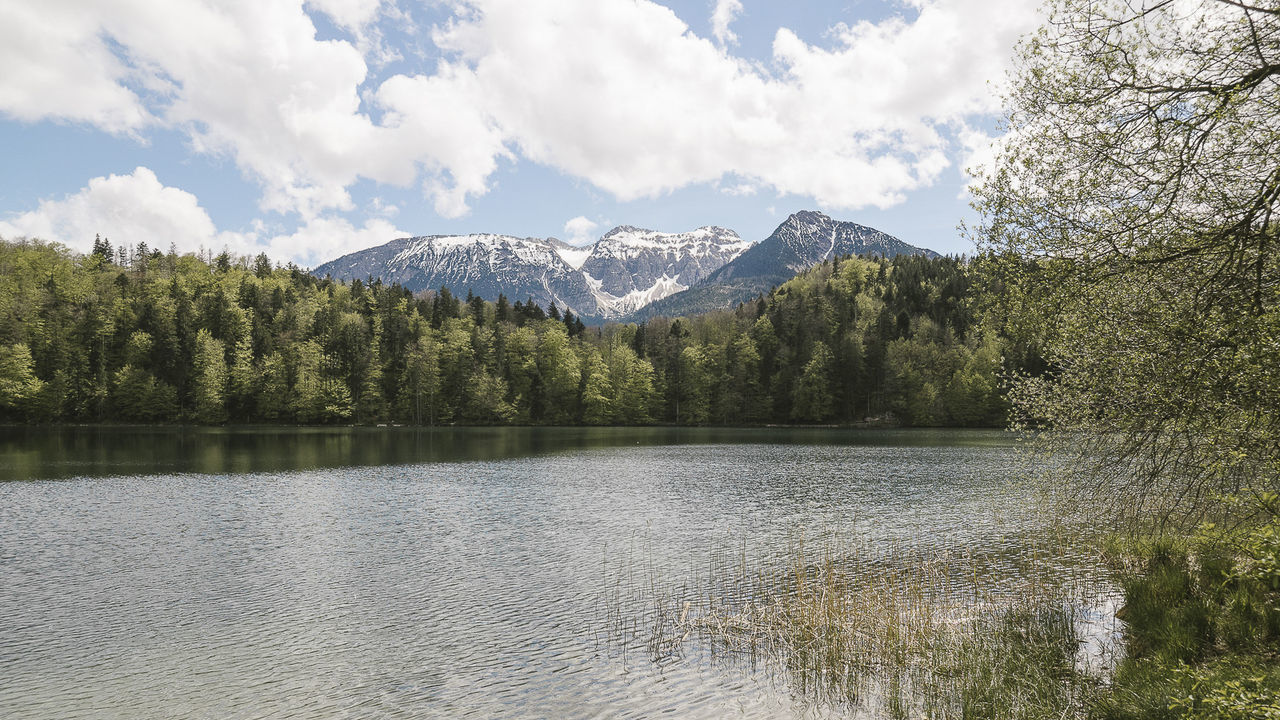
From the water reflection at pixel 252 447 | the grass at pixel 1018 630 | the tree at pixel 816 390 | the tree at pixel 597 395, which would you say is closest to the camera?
the grass at pixel 1018 630

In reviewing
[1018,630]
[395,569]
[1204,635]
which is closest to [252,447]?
[395,569]

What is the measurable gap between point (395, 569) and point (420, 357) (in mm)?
109350

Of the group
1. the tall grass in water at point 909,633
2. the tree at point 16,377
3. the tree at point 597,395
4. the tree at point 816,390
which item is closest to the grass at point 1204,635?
the tall grass in water at point 909,633

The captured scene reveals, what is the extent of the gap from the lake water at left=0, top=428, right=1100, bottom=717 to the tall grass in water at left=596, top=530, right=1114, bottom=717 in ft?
3.44

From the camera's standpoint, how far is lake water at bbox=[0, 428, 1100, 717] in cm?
1382

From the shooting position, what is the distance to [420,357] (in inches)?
5044

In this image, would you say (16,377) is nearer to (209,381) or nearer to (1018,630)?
(209,381)

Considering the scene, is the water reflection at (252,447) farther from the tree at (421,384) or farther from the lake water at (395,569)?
the tree at (421,384)

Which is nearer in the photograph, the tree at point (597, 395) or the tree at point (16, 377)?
the tree at point (16, 377)

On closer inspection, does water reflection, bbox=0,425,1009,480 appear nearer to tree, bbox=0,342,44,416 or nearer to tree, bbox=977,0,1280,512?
tree, bbox=0,342,44,416

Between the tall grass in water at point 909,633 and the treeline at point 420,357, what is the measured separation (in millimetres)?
100592

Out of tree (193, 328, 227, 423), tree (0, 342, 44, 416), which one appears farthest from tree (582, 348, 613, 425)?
tree (0, 342, 44, 416)

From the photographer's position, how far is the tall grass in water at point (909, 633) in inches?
488

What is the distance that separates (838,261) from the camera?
19375 centimetres
